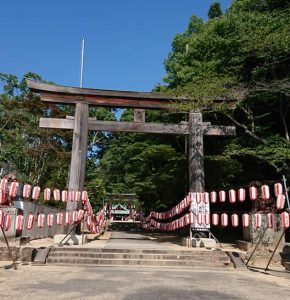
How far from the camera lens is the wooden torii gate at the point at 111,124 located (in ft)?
50.4

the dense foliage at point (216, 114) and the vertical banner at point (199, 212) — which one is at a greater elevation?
the dense foliage at point (216, 114)

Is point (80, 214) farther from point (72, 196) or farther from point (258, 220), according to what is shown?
point (258, 220)

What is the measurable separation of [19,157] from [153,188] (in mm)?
9735

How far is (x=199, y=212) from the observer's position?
15062 millimetres

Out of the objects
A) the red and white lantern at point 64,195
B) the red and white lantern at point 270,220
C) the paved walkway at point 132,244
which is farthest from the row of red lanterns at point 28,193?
the red and white lantern at point 270,220

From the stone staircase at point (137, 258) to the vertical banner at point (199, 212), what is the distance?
2.64 metres

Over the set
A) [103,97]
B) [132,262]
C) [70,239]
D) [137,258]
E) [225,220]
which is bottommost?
[132,262]

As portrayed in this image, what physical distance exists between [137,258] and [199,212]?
13.7 feet

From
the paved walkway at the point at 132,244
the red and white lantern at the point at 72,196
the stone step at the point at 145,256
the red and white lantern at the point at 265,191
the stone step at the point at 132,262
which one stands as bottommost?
the stone step at the point at 132,262

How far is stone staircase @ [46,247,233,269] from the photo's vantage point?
451 inches

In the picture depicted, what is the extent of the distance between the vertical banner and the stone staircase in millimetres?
2641

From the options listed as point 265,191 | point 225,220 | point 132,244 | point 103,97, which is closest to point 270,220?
point 265,191

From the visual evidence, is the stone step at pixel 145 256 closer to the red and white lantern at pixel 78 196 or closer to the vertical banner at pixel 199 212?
the red and white lantern at pixel 78 196

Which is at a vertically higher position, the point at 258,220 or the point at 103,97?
the point at 103,97
